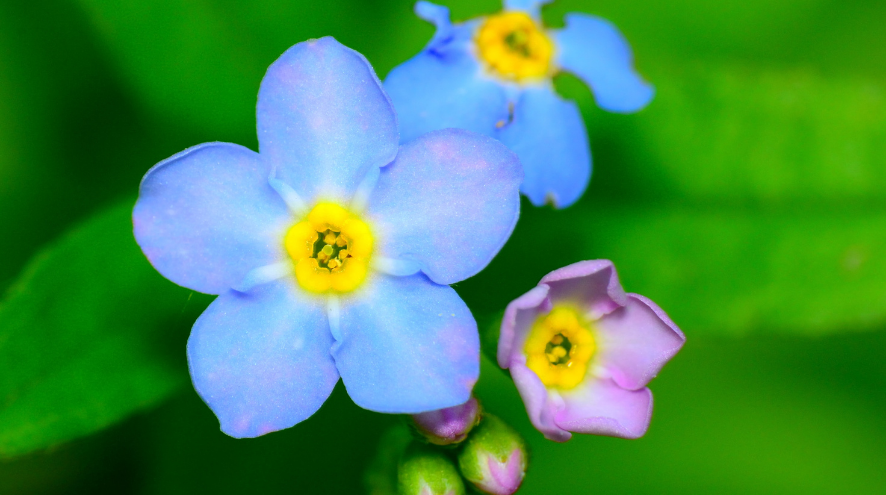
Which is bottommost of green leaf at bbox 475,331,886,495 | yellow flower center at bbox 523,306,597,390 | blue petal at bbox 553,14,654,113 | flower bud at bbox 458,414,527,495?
green leaf at bbox 475,331,886,495

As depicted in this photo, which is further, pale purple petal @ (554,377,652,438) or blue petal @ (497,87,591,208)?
blue petal @ (497,87,591,208)

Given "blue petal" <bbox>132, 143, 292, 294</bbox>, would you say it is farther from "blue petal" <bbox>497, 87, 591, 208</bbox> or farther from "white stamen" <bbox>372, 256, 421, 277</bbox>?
"blue petal" <bbox>497, 87, 591, 208</bbox>

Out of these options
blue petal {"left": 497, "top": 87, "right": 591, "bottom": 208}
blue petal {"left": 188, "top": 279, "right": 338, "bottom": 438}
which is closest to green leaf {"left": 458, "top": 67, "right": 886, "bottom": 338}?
blue petal {"left": 497, "top": 87, "right": 591, "bottom": 208}

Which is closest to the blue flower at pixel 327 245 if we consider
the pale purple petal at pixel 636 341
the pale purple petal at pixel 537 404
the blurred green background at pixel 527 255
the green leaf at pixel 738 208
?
the pale purple petal at pixel 537 404

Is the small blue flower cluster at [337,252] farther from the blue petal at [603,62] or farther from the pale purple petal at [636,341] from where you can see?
the blue petal at [603,62]

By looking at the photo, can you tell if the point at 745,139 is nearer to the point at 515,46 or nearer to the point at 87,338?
the point at 515,46

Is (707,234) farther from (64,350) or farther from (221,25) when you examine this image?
(64,350)

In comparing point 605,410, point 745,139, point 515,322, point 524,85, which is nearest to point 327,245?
point 515,322
